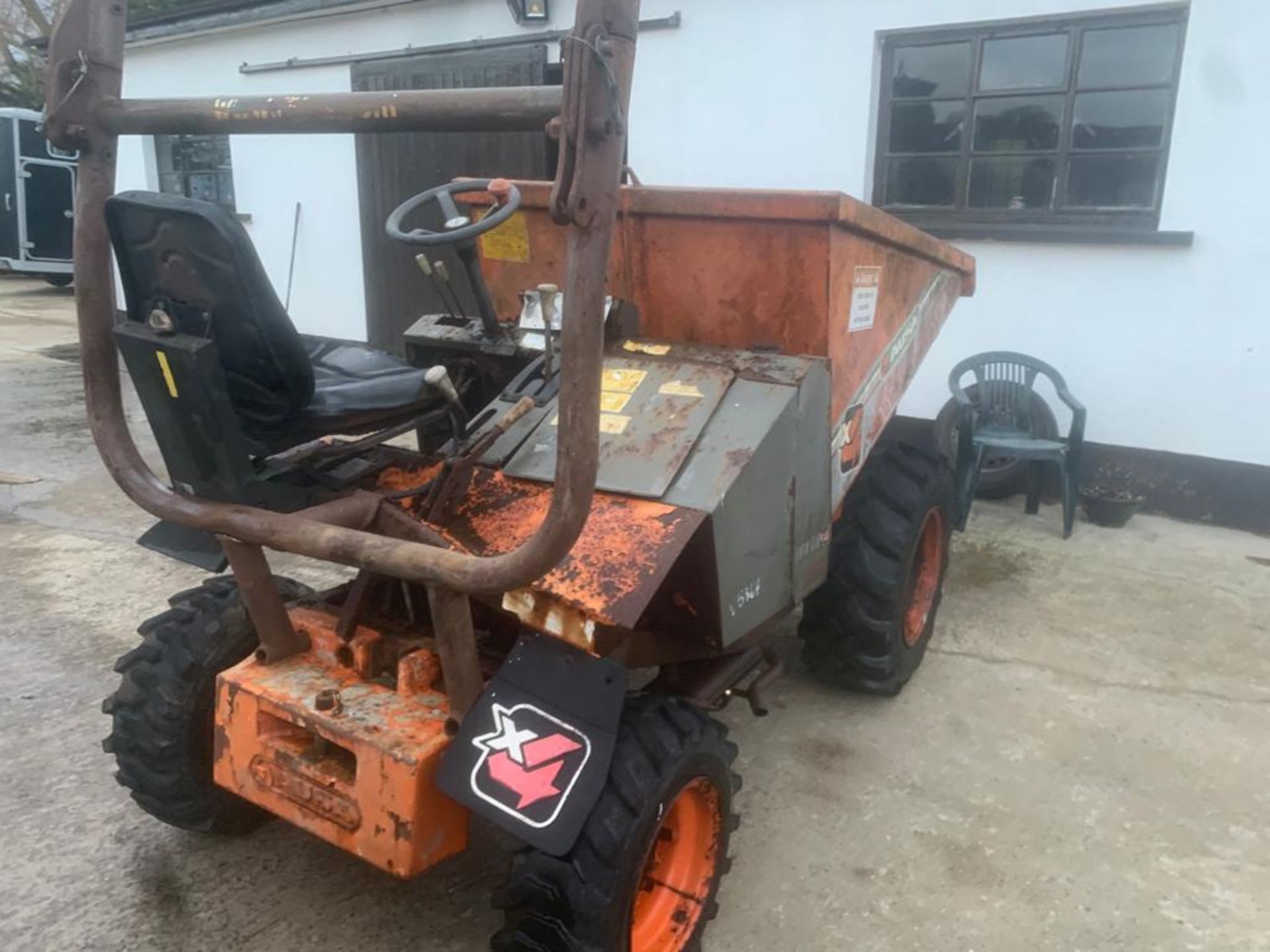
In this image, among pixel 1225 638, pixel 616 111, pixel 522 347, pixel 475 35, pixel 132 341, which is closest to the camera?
pixel 616 111

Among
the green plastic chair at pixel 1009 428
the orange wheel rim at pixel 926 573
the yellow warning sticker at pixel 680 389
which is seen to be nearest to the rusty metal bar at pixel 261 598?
the yellow warning sticker at pixel 680 389

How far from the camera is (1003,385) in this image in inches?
213

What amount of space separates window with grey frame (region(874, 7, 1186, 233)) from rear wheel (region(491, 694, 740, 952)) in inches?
165

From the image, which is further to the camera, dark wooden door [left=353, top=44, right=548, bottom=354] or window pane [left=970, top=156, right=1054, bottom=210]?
dark wooden door [left=353, top=44, right=548, bottom=354]

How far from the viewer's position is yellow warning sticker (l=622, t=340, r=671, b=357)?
2.60 m

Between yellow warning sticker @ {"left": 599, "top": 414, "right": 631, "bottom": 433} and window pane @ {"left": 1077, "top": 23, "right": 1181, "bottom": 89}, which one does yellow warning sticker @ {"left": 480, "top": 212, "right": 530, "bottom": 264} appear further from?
window pane @ {"left": 1077, "top": 23, "right": 1181, "bottom": 89}

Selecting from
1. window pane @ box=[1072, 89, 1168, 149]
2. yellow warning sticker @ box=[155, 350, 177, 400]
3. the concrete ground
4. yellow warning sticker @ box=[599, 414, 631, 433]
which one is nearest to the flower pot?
the concrete ground

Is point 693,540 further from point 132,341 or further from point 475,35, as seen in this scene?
point 475,35

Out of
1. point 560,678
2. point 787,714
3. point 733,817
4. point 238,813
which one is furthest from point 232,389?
point 787,714

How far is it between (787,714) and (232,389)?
201cm

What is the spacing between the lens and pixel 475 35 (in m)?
7.15

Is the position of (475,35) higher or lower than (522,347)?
higher

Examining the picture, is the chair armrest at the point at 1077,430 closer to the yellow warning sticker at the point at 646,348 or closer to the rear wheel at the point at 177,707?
the yellow warning sticker at the point at 646,348

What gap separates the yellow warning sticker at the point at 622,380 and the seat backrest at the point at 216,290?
744 mm
